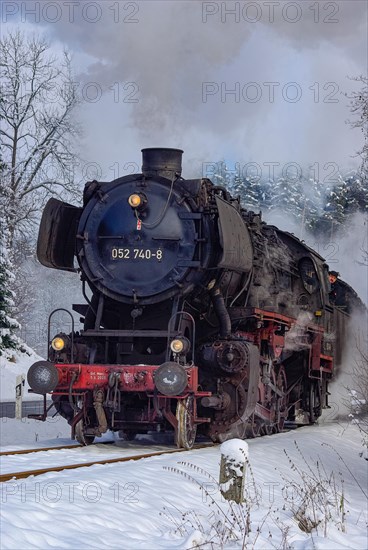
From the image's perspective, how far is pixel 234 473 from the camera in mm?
8031

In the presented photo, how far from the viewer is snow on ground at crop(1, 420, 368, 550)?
6.34 m

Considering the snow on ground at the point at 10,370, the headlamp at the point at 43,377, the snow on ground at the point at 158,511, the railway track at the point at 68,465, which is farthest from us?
the snow on ground at the point at 10,370

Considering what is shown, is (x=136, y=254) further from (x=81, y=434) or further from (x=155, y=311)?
(x=81, y=434)

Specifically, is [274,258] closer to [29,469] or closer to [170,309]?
[170,309]

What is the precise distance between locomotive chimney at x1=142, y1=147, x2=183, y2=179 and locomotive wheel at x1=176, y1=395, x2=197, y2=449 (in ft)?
10.2

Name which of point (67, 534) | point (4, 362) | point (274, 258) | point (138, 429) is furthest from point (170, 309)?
point (4, 362)

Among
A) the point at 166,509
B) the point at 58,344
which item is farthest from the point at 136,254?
the point at 166,509

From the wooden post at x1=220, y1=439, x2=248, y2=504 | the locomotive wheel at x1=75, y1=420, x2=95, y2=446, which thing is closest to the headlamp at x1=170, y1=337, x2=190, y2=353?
the locomotive wheel at x1=75, y1=420, x2=95, y2=446

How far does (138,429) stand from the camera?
1238cm

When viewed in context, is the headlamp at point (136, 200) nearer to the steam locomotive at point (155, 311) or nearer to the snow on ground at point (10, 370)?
the steam locomotive at point (155, 311)

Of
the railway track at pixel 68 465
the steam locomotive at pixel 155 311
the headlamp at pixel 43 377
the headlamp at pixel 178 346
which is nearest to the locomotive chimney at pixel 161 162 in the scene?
the steam locomotive at pixel 155 311

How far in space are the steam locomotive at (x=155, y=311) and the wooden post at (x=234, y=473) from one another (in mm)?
2947

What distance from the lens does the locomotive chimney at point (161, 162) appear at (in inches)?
492

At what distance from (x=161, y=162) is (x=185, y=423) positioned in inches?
141
